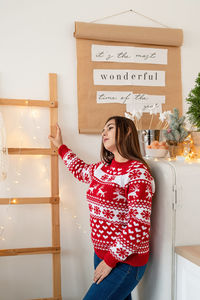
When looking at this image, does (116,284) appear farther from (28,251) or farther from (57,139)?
(57,139)

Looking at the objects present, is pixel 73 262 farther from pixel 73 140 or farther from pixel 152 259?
pixel 73 140

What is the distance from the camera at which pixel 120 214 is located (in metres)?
1.27

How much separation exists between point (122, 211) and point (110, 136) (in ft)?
1.12

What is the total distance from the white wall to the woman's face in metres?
0.33

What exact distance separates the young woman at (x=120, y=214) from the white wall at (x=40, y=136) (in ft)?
1.11

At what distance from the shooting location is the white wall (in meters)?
1.62

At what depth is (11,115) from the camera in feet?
5.35

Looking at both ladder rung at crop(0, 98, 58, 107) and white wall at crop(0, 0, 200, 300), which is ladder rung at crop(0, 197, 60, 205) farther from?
ladder rung at crop(0, 98, 58, 107)

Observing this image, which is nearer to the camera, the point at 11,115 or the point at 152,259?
the point at 152,259

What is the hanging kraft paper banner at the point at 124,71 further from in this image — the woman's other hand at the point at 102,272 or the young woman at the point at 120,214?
the woman's other hand at the point at 102,272

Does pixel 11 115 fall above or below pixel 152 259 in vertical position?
above

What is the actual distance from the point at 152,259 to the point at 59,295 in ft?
1.89

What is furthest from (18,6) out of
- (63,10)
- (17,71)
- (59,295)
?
(59,295)

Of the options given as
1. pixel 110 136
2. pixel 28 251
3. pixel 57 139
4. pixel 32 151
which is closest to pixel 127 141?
pixel 110 136
